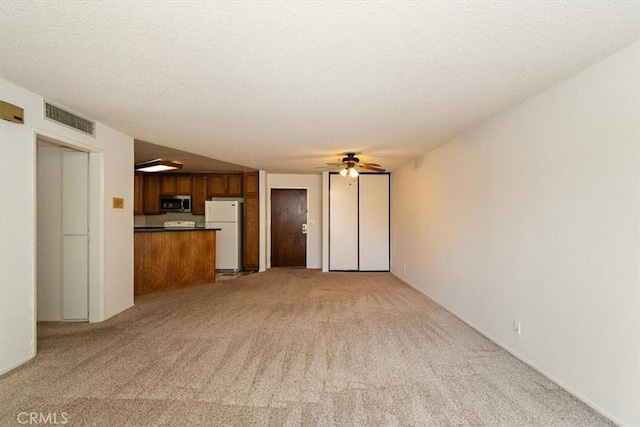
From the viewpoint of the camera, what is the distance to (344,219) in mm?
8016

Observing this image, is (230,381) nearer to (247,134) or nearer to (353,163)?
(247,134)

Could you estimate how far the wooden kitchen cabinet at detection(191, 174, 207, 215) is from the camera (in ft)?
27.1

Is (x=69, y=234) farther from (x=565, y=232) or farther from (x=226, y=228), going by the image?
(x=565, y=232)

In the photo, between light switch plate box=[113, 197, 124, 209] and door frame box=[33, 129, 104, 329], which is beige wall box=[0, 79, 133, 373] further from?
light switch plate box=[113, 197, 124, 209]

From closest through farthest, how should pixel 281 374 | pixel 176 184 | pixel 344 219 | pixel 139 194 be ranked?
pixel 281 374 → pixel 344 219 → pixel 139 194 → pixel 176 184

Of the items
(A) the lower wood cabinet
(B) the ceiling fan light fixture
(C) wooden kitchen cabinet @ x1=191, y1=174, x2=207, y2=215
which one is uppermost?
(B) the ceiling fan light fixture

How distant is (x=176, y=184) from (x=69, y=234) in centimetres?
420

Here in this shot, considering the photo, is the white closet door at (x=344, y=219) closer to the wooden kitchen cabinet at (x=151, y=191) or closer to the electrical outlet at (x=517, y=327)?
the wooden kitchen cabinet at (x=151, y=191)

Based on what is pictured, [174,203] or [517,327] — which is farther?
[174,203]

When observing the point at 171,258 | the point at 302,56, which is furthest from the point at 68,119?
the point at 171,258

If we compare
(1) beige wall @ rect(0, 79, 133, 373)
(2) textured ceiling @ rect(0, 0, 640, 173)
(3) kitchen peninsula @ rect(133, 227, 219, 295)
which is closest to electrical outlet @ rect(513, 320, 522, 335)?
(2) textured ceiling @ rect(0, 0, 640, 173)

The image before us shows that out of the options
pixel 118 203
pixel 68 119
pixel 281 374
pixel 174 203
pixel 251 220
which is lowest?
pixel 281 374

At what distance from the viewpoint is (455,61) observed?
91.5 inches

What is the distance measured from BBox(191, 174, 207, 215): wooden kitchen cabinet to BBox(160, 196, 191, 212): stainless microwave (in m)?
0.12
